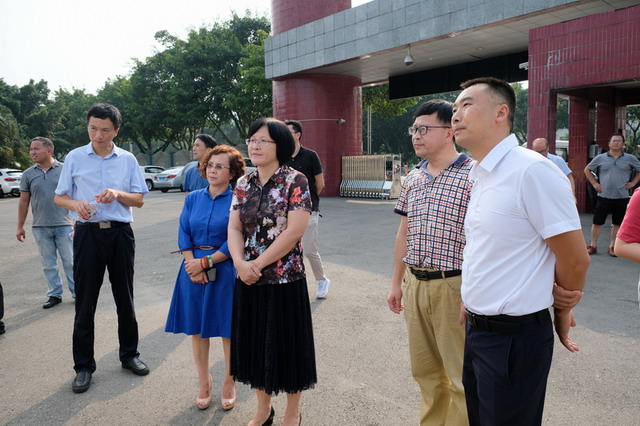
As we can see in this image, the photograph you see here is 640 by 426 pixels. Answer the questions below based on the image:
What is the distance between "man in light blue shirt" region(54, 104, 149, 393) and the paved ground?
0.26 meters

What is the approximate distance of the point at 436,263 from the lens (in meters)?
2.46

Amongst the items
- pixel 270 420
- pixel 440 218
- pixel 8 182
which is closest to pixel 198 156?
pixel 270 420

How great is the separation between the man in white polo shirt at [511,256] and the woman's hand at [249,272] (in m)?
1.17

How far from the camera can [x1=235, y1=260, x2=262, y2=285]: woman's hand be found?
2.62m

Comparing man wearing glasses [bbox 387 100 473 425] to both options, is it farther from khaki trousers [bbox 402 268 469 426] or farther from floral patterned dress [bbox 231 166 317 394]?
floral patterned dress [bbox 231 166 317 394]

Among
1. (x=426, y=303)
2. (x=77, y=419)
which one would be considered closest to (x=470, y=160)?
(x=426, y=303)

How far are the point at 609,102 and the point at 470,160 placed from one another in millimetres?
13680

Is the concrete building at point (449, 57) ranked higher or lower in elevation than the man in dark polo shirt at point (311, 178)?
higher

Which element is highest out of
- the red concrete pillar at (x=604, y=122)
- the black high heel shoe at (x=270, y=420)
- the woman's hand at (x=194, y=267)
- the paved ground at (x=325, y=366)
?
the red concrete pillar at (x=604, y=122)

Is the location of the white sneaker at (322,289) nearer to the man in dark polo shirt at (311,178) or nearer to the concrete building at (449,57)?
the man in dark polo shirt at (311,178)

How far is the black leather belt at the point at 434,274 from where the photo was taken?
243 centimetres

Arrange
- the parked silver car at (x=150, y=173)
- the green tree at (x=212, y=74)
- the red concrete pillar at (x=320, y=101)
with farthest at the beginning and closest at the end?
the green tree at (x=212, y=74), the parked silver car at (x=150, y=173), the red concrete pillar at (x=320, y=101)

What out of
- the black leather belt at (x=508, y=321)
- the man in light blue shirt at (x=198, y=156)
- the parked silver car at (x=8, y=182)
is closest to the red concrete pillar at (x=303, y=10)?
the man in light blue shirt at (x=198, y=156)

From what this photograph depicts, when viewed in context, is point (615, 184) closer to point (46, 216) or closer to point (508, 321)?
point (508, 321)
